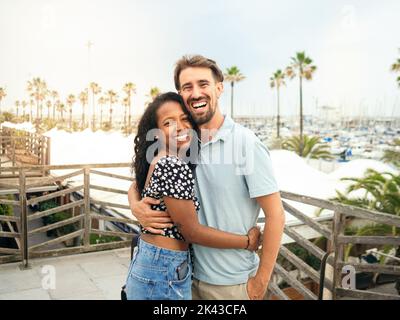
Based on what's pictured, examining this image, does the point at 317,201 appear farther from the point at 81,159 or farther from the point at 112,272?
the point at 81,159

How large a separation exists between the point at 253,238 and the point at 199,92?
0.74m

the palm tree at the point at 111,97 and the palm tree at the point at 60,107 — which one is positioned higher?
the palm tree at the point at 111,97

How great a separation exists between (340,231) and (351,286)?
27.4 inches

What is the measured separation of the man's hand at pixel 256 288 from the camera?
1.75 metres

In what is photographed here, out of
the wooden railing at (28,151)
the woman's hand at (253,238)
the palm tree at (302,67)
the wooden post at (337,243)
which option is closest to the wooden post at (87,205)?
the wooden post at (337,243)

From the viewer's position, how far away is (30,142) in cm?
1459

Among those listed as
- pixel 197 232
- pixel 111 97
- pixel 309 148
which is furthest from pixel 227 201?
pixel 111 97

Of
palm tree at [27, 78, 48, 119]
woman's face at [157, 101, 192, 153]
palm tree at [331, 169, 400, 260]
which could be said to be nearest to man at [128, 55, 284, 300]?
woman's face at [157, 101, 192, 153]

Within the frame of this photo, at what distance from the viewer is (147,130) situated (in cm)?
177

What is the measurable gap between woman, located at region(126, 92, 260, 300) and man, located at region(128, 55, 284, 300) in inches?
2.4

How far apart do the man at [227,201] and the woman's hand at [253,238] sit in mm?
29

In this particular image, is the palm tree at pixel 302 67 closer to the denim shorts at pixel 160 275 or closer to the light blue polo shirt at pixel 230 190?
the light blue polo shirt at pixel 230 190

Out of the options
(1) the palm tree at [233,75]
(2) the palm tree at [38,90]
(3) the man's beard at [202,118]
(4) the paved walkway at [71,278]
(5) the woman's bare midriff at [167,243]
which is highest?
(1) the palm tree at [233,75]

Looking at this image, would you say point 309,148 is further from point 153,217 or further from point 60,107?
point 60,107
